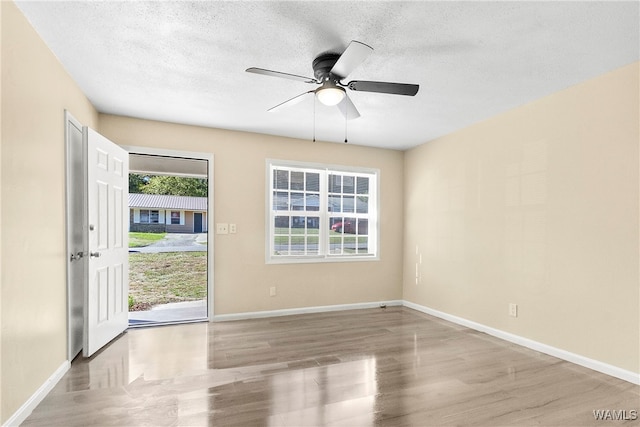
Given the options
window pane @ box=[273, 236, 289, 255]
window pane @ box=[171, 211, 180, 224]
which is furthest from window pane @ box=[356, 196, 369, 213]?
window pane @ box=[171, 211, 180, 224]

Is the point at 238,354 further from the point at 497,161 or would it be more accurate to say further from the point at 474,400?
the point at 497,161

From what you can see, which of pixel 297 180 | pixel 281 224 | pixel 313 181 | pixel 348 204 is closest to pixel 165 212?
pixel 281 224

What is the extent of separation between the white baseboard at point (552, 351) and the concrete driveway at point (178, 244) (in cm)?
566

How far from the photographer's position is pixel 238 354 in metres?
3.01

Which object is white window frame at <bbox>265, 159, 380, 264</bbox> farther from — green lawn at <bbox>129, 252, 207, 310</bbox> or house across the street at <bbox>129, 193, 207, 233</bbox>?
house across the street at <bbox>129, 193, 207, 233</bbox>

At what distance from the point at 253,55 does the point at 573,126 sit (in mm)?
2760

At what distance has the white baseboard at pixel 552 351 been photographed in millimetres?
2512

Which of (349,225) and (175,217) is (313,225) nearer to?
(349,225)

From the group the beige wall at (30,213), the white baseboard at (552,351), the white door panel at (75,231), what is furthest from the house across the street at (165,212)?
the white baseboard at (552,351)

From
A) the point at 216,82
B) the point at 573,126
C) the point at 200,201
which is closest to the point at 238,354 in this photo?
the point at 216,82

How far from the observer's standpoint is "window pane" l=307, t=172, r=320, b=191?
468cm

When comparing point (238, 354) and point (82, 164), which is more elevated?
point (82, 164)

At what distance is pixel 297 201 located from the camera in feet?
15.2

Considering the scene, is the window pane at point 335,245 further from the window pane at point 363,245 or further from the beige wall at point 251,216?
the window pane at point 363,245
